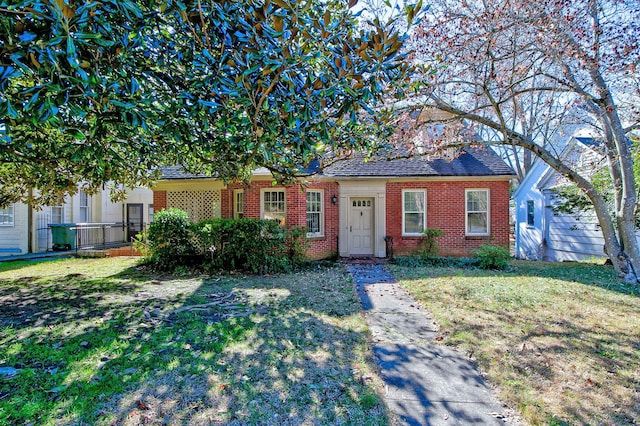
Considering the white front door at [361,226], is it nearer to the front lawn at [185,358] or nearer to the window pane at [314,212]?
the window pane at [314,212]

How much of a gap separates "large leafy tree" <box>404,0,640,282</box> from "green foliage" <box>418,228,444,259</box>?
4809mm

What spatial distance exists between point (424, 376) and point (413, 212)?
9.95m

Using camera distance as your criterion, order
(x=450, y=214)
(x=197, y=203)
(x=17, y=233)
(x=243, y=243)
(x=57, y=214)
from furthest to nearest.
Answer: (x=57, y=214), (x=17, y=233), (x=197, y=203), (x=450, y=214), (x=243, y=243)

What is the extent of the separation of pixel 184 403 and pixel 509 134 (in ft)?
24.7

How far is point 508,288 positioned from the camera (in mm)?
7242

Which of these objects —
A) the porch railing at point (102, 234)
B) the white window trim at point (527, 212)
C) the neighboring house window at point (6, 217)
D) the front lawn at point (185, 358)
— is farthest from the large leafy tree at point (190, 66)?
the white window trim at point (527, 212)

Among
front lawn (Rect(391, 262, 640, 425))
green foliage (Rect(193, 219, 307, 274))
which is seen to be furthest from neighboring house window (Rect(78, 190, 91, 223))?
front lawn (Rect(391, 262, 640, 425))

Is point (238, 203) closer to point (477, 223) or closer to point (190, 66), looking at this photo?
point (477, 223)

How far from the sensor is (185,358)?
3807 mm

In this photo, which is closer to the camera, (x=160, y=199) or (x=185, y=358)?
(x=185, y=358)

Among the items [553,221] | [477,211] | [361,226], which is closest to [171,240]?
[361,226]

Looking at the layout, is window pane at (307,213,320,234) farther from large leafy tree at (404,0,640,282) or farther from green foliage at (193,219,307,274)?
large leafy tree at (404,0,640,282)

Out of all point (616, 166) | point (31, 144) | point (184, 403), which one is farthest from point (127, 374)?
point (616, 166)

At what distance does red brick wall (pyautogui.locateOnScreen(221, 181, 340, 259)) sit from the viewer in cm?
1173
